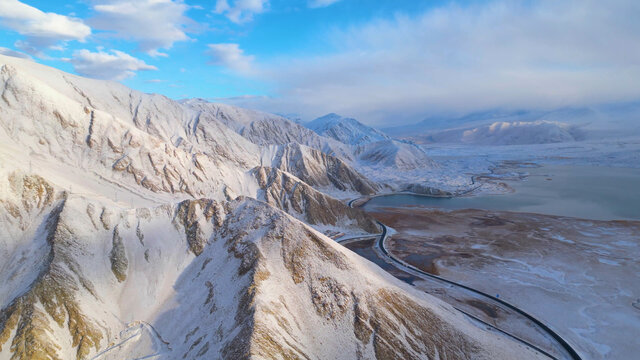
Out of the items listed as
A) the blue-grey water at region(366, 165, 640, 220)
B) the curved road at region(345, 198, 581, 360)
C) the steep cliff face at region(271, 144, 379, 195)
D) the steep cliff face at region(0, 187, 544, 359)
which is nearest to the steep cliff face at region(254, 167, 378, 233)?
the curved road at region(345, 198, 581, 360)

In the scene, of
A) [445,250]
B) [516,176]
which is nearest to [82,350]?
[445,250]

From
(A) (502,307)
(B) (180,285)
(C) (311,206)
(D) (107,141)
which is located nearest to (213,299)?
(B) (180,285)

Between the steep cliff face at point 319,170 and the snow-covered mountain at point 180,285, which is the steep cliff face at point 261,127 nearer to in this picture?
the steep cliff face at point 319,170

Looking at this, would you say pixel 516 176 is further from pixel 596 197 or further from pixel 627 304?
pixel 627 304

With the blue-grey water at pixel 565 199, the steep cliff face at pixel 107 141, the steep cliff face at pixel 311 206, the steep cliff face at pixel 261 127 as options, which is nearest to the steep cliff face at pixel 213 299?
the steep cliff face at pixel 107 141

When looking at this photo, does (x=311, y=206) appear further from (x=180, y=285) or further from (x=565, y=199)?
(x=565, y=199)

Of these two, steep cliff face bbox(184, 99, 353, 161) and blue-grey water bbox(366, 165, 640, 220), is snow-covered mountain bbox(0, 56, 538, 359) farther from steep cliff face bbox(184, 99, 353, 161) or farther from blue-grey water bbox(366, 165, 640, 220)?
steep cliff face bbox(184, 99, 353, 161)

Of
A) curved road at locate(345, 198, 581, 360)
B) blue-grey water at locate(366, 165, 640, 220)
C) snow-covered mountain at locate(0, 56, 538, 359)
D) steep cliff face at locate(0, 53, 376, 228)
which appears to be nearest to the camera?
snow-covered mountain at locate(0, 56, 538, 359)

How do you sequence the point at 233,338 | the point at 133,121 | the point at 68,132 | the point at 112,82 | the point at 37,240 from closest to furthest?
1. the point at 233,338
2. the point at 37,240
3. the point at 68,132
4. the point at 133,121
5. the point at 112,82
